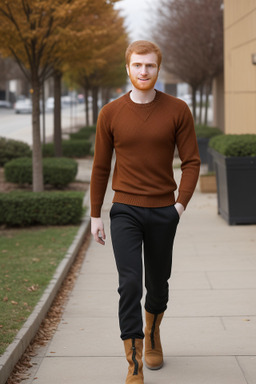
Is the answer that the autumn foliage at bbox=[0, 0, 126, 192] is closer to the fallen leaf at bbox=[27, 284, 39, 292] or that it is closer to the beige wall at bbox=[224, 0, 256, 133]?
the beige wall at bbox=[224, 0, 256, 133]

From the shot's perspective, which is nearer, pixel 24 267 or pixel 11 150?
pixel 24 267

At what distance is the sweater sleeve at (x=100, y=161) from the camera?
14.0ft

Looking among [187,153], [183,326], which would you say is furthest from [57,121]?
[187,153]

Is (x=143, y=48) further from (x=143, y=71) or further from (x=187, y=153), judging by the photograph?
(x=187, y=153)

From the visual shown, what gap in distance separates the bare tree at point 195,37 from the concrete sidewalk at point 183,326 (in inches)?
730

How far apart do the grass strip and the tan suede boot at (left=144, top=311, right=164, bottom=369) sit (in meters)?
0.94

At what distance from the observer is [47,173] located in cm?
1509

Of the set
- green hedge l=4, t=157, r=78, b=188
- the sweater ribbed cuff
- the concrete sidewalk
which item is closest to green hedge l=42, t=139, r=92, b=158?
green hedge l=4, t=157, r=78, b=188

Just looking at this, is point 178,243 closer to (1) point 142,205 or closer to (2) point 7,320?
(2) point 7,320

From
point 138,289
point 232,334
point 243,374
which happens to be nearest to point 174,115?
point 138,289

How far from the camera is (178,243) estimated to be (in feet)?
32.1

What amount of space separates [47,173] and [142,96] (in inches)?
432

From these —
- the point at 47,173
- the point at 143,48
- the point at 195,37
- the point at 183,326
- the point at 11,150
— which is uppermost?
the point at 195,37

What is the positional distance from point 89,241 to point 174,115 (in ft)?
20.3
